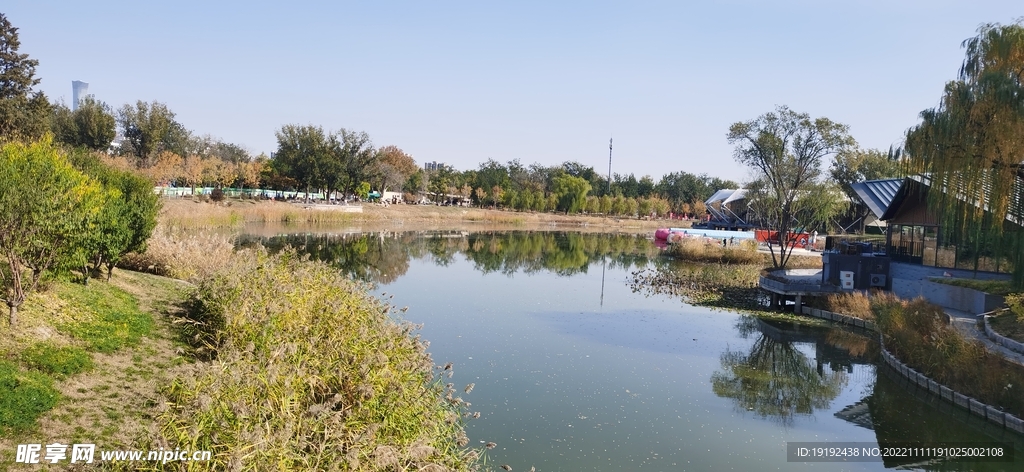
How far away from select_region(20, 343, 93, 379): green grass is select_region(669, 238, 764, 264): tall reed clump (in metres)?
33.3

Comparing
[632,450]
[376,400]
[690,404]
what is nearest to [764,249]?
[690,404]

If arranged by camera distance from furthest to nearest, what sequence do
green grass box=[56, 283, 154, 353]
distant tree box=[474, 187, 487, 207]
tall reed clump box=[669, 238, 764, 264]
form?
distant tree box=[474, 187, 487, 207]
tall reed clump box=[669, 238, 764, 264]
green grass box=[56, 283, 154, 353]

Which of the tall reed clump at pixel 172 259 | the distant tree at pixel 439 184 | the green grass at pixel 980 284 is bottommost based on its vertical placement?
the tall reed clump at pixel 172 259

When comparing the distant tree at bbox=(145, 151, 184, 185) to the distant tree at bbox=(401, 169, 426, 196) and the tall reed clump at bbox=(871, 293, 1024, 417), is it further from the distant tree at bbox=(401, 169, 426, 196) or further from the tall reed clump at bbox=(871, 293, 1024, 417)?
the tall reed clump at bbox=(871, 293, 1024, 417)

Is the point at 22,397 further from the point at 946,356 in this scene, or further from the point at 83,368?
the point at 946,356

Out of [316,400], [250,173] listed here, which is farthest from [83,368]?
[250,173]

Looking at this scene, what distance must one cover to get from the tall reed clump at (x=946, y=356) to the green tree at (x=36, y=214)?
13588mm

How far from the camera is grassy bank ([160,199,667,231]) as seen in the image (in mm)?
36750

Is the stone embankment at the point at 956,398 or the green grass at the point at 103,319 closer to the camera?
the green grass at the point at 103,319

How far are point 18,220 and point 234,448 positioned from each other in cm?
589

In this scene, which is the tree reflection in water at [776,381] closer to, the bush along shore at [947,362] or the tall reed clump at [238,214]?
the bush along shore at [947,362]

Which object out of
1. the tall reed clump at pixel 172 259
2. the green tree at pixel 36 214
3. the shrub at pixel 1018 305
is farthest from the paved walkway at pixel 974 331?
the tall reed clump at pixel 172 259

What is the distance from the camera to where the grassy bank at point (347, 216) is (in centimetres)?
3675

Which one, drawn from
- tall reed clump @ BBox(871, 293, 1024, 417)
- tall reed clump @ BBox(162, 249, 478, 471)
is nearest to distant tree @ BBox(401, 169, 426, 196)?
tall reed clump @ BBox(871, 293, 1024, 417)
